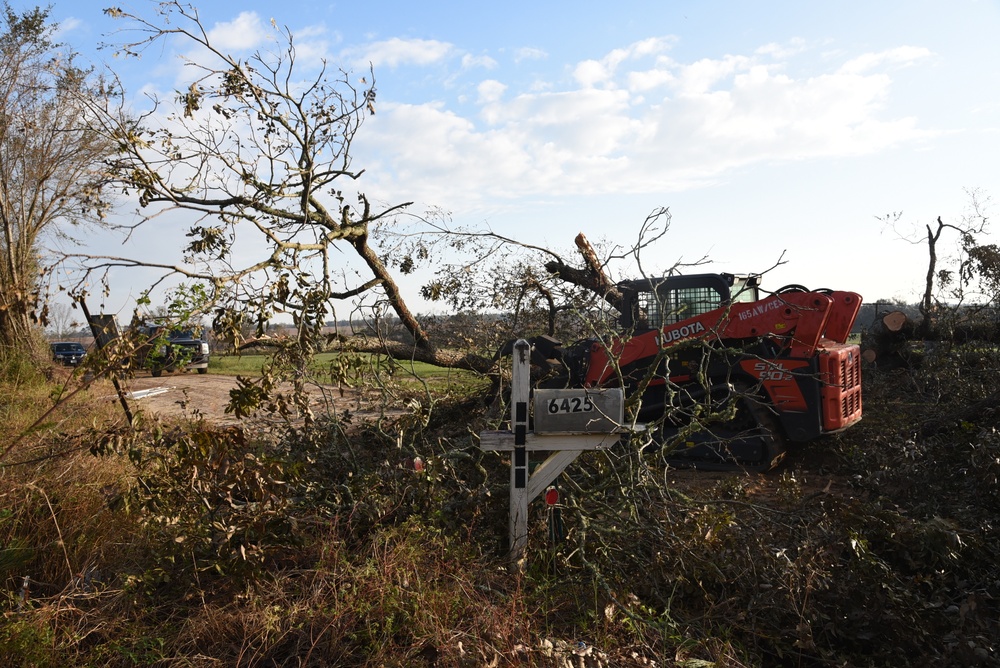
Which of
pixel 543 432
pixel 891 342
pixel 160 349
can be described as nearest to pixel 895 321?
pixel 891 342

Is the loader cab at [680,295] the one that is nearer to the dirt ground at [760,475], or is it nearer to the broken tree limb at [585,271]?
the broken tree limb at [585,271]

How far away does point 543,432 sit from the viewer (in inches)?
184

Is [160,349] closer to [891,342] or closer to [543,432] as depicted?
[543,432]

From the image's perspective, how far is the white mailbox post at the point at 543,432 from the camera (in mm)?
4609

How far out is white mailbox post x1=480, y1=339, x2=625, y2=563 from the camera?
4.61 m

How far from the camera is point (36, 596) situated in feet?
14.6

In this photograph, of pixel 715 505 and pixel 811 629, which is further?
pixel 715 505

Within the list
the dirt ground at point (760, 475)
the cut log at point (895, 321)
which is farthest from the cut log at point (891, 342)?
the dirt ground at point (760, 475)

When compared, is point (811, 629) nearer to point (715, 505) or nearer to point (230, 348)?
point (715, 505)

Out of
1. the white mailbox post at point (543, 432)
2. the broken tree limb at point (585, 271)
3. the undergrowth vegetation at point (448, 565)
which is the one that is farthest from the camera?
the broken tree limb at point (585, 271)

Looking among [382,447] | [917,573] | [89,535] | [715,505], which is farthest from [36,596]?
[917,573]

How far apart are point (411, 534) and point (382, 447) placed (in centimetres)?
182

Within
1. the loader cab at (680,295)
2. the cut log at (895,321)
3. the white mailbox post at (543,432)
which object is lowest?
the white mailbox post at (543,432)

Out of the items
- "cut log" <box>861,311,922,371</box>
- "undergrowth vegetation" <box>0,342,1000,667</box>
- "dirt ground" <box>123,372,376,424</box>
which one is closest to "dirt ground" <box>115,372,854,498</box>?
"dirt ground" <box>123,372,376,424</box>
